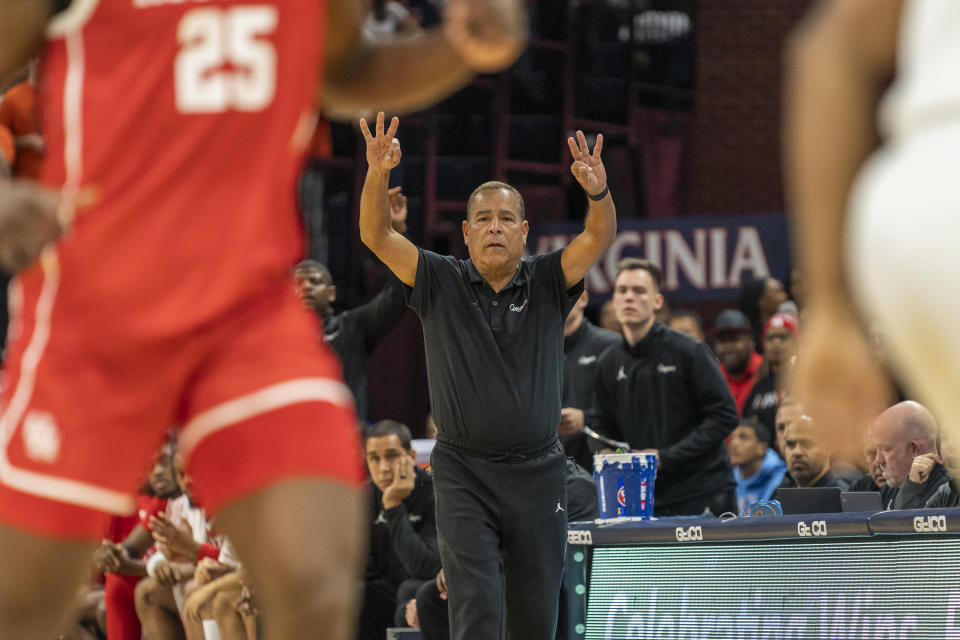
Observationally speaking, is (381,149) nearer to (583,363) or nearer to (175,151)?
(583,363)

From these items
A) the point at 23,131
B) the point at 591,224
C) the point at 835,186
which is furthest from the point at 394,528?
the point at 835,186

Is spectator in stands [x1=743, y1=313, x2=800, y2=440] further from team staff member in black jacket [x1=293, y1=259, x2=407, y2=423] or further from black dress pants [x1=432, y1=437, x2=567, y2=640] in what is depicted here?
black dress pants [x1=432, y1=437, x2=567, y2=640]

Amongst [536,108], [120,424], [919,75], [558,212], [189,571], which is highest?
[536,108]

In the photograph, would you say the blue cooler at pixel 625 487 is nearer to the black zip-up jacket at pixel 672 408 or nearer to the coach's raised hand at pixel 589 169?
the black zip-up jacket at pixel 672 408

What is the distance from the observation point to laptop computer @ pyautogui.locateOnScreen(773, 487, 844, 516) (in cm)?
630

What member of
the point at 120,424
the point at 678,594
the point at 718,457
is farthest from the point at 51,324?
the point at 718,457

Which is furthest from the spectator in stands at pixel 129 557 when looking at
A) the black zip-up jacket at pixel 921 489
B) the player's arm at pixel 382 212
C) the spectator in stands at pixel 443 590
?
the black zip-up jacket at pixel 921 489

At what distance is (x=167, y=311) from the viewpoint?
257 cm

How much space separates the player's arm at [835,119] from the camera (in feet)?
6.03

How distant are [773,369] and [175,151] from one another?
6907 mm

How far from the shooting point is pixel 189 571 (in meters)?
8.46

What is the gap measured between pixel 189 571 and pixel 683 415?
115 inches

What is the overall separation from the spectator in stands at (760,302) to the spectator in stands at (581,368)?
6.22ft

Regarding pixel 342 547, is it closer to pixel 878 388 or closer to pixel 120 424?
pixel 120 424
